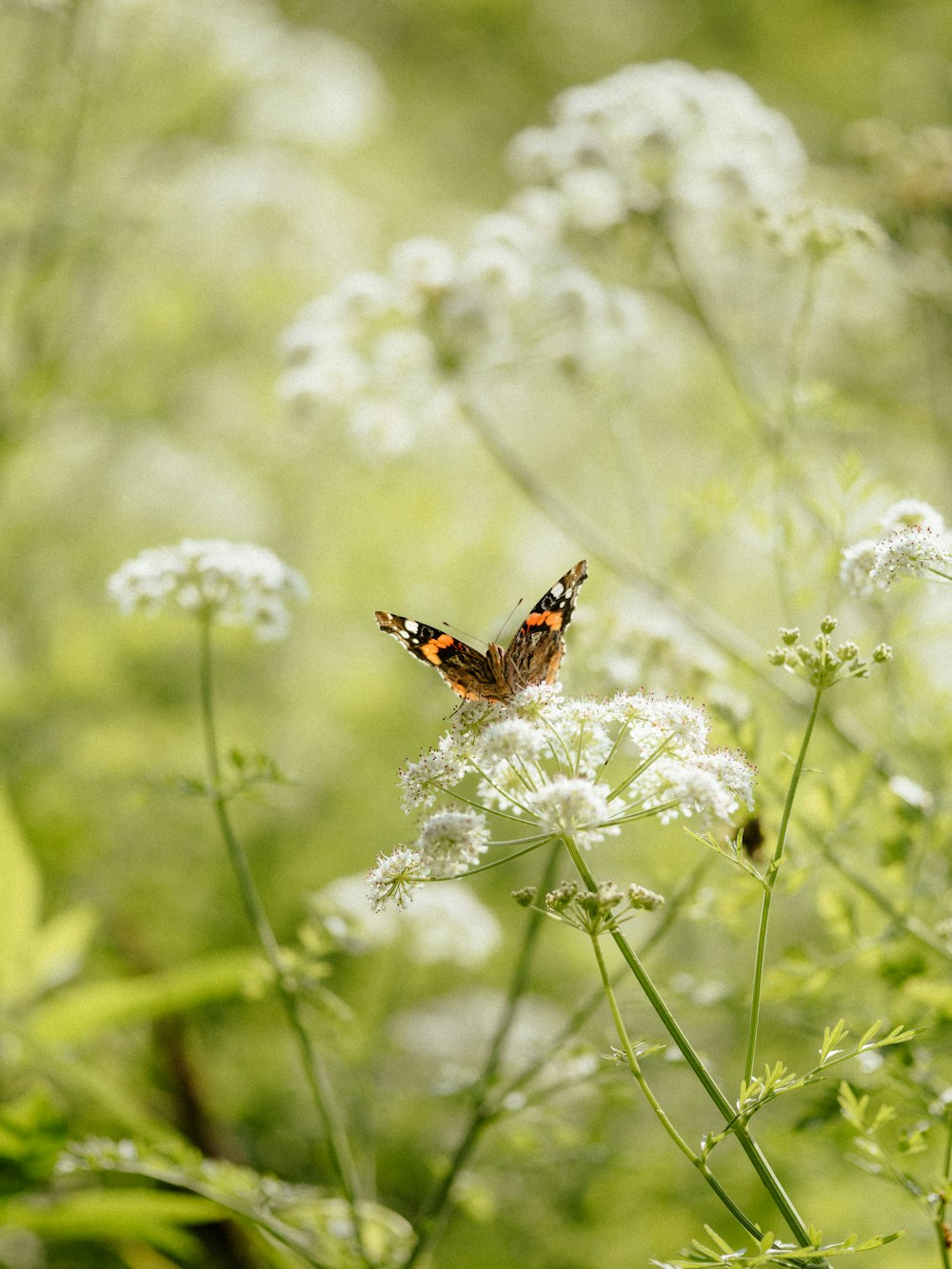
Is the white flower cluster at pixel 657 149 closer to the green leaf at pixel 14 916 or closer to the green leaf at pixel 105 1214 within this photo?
the green leaf at pixel 14 916

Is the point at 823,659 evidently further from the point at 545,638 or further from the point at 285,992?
the point at 285,992

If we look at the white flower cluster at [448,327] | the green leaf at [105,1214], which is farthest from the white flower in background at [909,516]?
the green leaf at [105,1214]

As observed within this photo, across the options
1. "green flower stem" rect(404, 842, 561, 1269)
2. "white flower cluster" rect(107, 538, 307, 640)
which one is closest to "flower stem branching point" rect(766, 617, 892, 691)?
"green flower stem" rect(404, 842, 561, 1269)

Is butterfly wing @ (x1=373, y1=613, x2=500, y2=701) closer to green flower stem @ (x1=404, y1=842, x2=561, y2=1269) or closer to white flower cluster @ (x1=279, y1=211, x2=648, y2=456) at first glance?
green flower stem @ (x1=404, y1=842, x2=561, y2=1269)

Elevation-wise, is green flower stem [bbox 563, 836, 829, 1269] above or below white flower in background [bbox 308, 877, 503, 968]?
below

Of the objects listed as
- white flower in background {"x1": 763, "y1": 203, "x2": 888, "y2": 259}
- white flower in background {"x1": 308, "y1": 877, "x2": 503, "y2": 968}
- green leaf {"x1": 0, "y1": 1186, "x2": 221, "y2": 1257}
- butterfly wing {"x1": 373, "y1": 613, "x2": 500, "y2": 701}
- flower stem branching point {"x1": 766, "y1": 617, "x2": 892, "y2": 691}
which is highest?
white flower in background {"x1": 763, "y1": 203, "x2": 888, "y2": 259}

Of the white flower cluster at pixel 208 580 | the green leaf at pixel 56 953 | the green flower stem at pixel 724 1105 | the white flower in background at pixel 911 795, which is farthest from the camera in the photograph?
the green leaf at pixel 56 953

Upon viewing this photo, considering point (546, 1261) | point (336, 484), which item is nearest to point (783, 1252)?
point (546, 1261)
